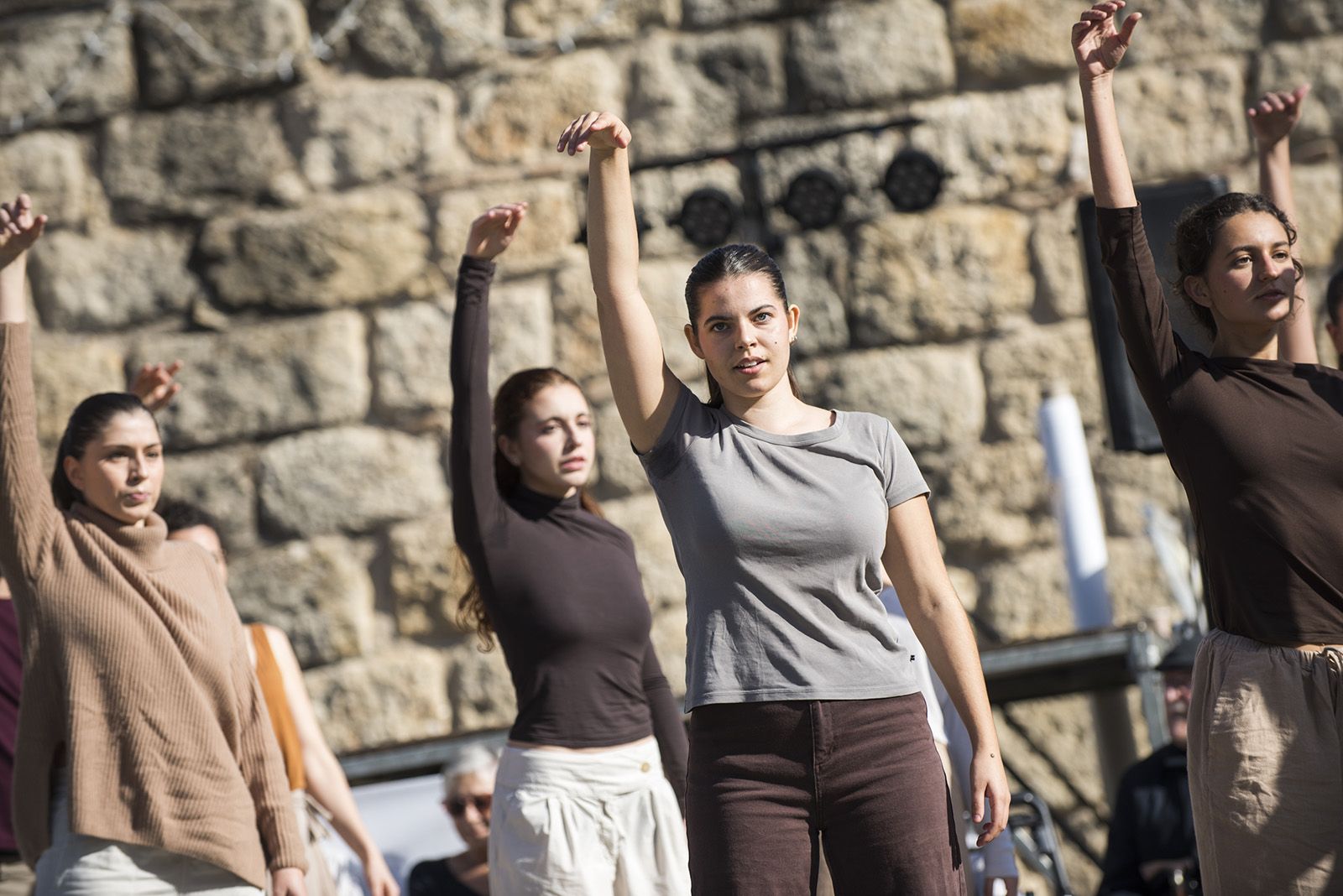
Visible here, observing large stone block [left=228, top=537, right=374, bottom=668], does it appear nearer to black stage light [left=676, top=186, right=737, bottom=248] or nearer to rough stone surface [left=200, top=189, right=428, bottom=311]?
rough stone surface [left=200, top=189, right=428, bottom=311]

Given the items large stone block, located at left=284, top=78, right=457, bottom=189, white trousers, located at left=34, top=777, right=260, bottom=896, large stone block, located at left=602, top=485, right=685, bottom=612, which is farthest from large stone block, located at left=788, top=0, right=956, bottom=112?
white trousers, located at left=34, top=777, right=260, bottom=896

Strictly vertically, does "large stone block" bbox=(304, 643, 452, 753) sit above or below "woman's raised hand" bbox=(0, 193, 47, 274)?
below

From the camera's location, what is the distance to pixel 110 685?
8.03ft

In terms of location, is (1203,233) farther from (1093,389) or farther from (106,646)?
(1093,389)

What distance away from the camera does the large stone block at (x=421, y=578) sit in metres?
4.94

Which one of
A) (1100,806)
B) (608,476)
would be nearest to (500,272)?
(608,476)

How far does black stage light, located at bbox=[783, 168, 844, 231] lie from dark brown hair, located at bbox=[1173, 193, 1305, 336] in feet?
8.02

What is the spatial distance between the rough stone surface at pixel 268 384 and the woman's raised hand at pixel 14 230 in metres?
2.42

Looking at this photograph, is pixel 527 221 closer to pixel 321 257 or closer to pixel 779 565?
pixel 321 257

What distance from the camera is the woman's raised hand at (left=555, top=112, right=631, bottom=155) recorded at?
2033 mm

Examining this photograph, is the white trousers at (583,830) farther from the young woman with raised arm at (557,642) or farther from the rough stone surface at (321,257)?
the rough stone surface at (321,257)

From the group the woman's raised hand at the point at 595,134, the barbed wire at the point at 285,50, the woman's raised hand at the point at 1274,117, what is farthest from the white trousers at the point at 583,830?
the barbed wire at the point at 285,50

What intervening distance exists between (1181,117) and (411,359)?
2526mm

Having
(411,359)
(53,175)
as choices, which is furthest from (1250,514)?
(53,175)
